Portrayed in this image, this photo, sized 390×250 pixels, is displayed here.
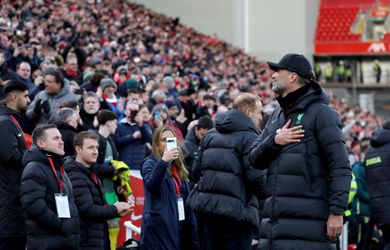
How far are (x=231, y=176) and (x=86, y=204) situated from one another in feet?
4.08

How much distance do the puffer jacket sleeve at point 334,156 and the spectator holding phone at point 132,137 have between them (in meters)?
5.04

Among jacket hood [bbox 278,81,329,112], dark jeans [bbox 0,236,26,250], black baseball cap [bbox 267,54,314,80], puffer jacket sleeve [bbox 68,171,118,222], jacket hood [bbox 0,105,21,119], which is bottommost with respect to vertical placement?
dark jeans [bbox 0,236,26,250]

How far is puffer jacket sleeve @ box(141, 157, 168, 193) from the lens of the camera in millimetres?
7539

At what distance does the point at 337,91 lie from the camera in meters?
36.3

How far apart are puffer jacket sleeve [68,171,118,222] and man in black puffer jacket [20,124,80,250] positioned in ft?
1.09

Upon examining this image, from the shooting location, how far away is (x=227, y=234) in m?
7.47

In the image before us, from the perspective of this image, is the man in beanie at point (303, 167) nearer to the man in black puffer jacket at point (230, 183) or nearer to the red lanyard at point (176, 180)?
the man in black puffer jacket at point (230, 183)

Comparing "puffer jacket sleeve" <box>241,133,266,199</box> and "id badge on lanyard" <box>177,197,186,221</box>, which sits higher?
"puffer jacket sleeve" <box>241,133,266,199</box>

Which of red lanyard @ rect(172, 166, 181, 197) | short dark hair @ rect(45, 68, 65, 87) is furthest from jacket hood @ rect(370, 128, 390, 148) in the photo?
short dark hair @ rect(45, 68, 65, 87)

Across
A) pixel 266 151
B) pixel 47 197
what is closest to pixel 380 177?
pixel 266 151

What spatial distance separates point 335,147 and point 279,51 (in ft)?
105

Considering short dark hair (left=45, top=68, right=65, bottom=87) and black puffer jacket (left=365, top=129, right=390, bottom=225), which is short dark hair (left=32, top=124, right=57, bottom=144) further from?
black puffer jacket (left=365, top=129, right=390, bottom=225)

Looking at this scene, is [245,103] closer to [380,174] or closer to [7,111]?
[7,111]

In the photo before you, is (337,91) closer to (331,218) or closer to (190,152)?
(190,152)
